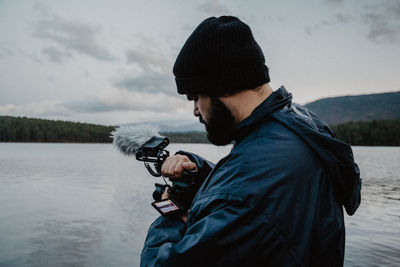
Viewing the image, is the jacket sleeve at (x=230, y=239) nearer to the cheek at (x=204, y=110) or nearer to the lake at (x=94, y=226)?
the cheek at (x=204, y=110)

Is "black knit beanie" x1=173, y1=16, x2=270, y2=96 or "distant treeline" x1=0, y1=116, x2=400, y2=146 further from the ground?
"distant treeline" x1=0, y1=116, x2=400, y2=146

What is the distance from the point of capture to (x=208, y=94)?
65.1 inches

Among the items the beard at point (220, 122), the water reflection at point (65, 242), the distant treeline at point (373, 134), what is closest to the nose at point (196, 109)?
the beard at point (220, 122)

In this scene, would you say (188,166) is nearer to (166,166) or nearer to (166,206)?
(166,166)

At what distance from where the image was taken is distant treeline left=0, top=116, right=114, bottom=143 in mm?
117062

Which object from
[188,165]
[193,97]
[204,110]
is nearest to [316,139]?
[204,110]

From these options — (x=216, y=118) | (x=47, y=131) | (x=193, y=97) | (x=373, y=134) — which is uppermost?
(x=47, y=131)

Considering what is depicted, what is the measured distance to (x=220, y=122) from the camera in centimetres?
166

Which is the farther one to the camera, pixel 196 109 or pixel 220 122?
pixel 196 109

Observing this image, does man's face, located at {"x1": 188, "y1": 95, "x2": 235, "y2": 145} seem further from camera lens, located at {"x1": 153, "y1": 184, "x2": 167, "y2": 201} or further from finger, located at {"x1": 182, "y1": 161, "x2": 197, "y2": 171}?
camera lens, located at {"x1": 153, "y1": 184, "x2": 167, "y2": 201}

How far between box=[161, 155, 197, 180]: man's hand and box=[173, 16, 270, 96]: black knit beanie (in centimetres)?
59

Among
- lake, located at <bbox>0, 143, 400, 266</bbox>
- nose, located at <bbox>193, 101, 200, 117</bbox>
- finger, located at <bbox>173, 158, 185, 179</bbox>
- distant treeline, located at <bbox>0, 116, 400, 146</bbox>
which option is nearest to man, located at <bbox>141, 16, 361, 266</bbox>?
nose, located at <bbox>193, 101, 200, 117</bbox>

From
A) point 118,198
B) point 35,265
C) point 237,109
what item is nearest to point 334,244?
point 237,109

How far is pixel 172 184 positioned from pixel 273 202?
1.00 m
